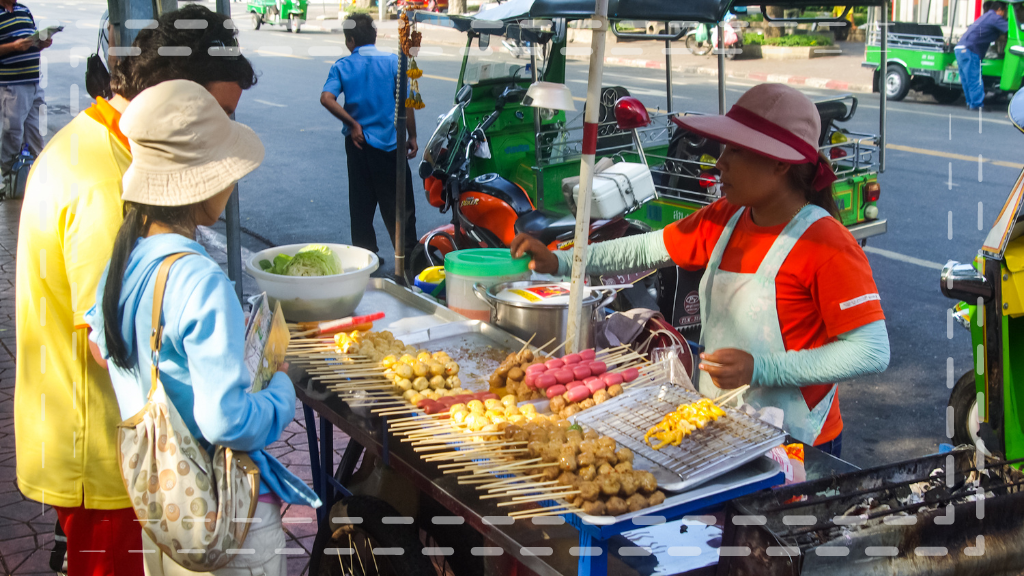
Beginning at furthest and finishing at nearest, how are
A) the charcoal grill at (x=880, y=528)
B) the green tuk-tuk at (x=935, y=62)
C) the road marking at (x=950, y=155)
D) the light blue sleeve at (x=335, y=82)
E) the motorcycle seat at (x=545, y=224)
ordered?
the green tuk-tuk at (x=935, y=62)
the road marking at (x=950, y=155)
the light blue sleeve at (x=335, y=82)
the motorcycle seat at (x=545, y=224)
the charcoal grill at (x=880, y=528)

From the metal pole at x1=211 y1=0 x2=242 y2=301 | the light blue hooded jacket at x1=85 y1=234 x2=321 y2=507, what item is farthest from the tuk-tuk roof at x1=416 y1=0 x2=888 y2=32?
the light blue hooded jacket at x1=85 y1=234 x2=321 y2=507

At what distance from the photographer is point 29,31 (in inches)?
362

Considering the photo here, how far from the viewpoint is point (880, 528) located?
1.92 meters

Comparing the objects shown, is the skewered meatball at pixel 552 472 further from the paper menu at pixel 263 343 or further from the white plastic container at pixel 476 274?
the white plastic container at pixel 476 274

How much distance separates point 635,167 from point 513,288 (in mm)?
2100

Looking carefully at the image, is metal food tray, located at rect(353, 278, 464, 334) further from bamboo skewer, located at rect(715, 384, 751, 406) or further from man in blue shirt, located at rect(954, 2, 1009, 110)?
man in blue shirt, located at rect(954, 2, 1009, 110)

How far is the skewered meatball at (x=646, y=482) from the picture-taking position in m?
1.97

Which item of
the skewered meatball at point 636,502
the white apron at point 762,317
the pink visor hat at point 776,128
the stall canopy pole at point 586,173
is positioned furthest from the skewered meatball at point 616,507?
the pink visor hat at point 776,128

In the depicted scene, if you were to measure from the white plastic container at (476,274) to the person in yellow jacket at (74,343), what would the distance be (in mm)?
1386

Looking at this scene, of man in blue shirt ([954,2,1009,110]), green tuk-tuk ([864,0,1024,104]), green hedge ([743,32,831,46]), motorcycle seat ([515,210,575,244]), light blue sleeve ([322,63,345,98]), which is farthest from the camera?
green hedge ([743,32,831,46])

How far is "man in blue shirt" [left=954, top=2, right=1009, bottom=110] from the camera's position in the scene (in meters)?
13.5

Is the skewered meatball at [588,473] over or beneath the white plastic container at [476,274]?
beneath

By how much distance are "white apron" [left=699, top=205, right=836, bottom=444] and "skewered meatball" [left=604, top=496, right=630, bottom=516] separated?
950mm

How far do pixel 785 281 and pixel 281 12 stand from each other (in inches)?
1166
